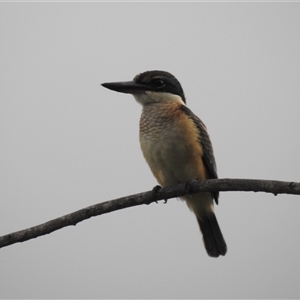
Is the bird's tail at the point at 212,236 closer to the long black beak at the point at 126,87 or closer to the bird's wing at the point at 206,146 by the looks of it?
the bird's wing at the point at 206,146

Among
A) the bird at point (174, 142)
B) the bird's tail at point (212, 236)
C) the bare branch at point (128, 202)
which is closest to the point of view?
the bare branch at point (128, 202)

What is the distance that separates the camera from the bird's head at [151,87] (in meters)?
4.88

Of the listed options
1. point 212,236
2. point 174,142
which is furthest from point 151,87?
point 212,236

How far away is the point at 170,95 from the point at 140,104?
1.06ft

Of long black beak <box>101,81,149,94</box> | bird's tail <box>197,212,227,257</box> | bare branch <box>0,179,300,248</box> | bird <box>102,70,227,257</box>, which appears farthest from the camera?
bird's tail <box>197,212,227,257</box>

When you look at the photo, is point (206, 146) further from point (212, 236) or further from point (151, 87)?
point (212, 236)

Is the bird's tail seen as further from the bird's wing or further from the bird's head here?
the bird's head

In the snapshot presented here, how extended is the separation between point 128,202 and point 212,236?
77.2 inches

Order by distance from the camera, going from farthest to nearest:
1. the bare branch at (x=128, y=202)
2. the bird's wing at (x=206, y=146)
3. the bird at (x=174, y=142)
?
the bird's wing at (x=206, y=146) → the bird at (x=174, y=142) → the bare branch at (x=128, y=202)

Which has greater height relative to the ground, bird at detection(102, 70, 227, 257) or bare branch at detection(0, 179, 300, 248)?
bird at detection(102, 70, 227, 257)

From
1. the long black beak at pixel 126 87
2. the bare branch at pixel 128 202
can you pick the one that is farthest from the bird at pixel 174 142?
the bare branch at pixel 128 202

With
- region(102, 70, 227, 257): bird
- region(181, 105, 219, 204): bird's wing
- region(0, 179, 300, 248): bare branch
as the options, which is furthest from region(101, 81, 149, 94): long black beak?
region(0, 179, 300, 248): bare branch

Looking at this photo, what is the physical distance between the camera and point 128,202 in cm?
351

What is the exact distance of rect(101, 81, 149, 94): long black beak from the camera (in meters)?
4.82
